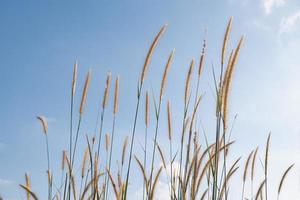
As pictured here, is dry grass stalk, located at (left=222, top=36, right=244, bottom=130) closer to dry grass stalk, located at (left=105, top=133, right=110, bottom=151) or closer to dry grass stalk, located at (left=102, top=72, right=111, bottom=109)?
dry grass stalk, located at (left=102, top=72, right=111, bottom=109)

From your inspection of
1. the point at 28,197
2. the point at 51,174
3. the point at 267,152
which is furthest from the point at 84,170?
the point at 267,152

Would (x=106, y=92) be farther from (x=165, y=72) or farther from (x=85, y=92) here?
(x=165, y=72)

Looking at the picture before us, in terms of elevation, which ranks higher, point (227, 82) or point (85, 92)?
point (85, 92)

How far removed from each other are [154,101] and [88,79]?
80 cm

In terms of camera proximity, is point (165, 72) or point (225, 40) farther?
point (165, 72)

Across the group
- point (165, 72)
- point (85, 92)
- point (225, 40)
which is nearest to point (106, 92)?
point (85, 92)

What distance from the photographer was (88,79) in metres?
3.84

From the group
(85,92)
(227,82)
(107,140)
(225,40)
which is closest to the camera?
(227,82)

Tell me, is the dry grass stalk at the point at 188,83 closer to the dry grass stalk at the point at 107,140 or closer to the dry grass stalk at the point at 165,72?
the dry grass stalk at the point at 165,72

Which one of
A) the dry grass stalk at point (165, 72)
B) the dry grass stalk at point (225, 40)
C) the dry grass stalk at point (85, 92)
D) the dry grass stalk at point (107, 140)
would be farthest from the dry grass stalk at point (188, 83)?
the dry grass stalk at point (107, 140)

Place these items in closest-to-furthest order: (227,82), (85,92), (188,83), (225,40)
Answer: (227,82) → (225,40) → (188,83) → (85,92)

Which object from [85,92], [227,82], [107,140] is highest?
[85,92]

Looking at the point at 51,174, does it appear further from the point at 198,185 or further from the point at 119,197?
the point at 198,185

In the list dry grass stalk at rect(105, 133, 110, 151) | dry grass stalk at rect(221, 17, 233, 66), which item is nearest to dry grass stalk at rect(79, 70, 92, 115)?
dry grass stalk at rect(105, 133, 110, 151)
